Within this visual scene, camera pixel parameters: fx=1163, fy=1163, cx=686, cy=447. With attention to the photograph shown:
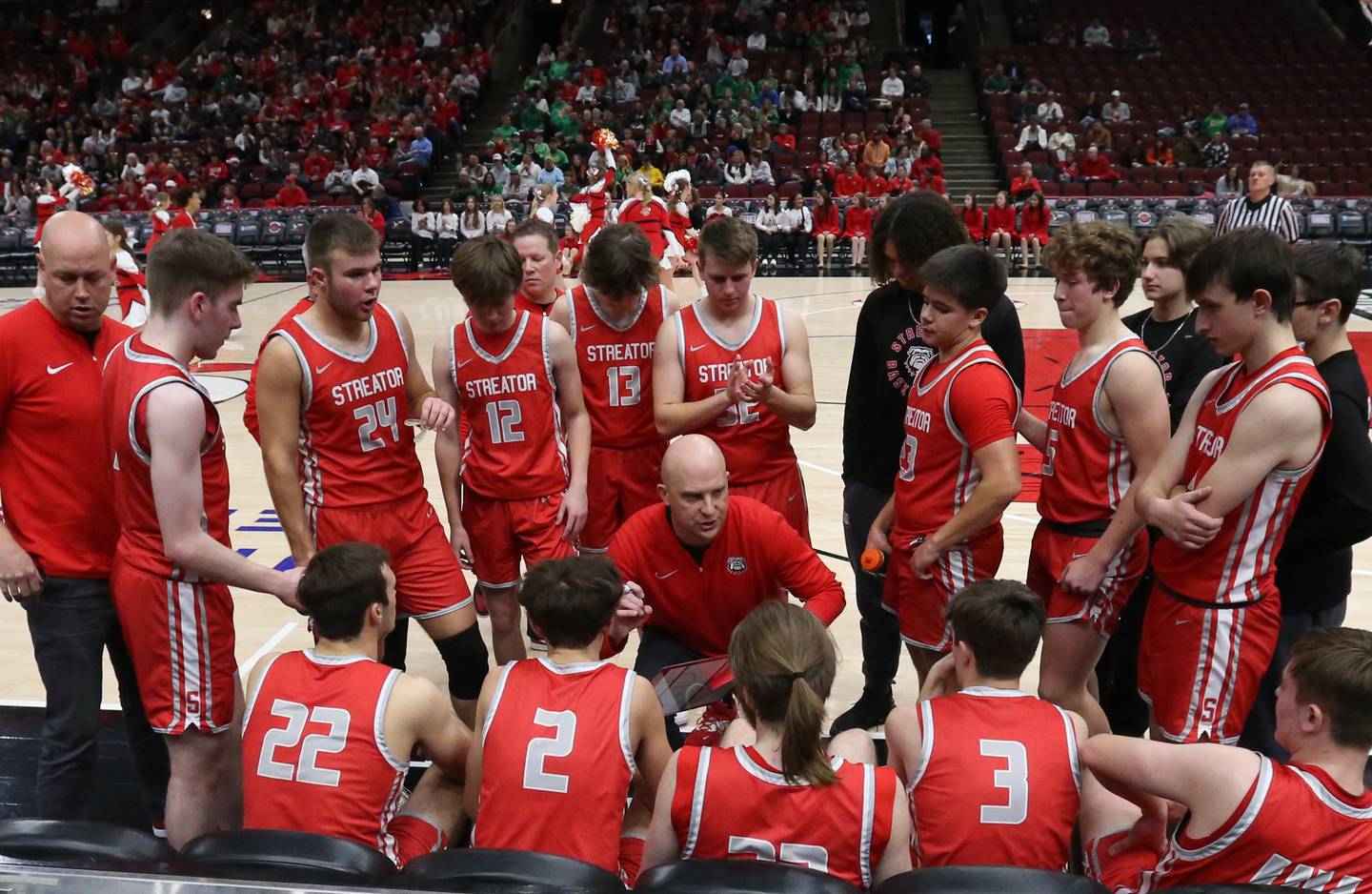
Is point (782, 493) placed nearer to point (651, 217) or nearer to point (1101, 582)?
point (1101, 582)

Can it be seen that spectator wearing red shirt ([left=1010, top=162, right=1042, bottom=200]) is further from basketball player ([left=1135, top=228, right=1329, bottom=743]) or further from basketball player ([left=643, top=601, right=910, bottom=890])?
basketball player ([left=643, top=601, right=910, bottom=890])

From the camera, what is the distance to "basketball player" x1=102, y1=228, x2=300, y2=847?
2768 millimetres

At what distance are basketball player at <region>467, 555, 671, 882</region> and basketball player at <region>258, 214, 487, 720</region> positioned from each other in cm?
97

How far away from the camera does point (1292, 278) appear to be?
2.62m

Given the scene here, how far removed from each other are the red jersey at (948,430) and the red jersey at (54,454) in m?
2.18

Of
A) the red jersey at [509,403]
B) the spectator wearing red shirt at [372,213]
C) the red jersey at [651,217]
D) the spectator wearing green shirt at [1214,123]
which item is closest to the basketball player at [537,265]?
the red jersey at [509,403]

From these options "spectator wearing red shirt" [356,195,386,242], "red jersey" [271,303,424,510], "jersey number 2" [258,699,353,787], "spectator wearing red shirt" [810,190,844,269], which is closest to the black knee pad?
"red jersey" [271,303,424,510]

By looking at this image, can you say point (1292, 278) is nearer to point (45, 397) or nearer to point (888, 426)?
point (888, 426)

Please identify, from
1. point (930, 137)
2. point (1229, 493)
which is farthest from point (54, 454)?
point (930, 137)

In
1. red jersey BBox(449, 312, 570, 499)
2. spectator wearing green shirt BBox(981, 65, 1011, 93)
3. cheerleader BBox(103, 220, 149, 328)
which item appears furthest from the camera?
spectator wearing green shirt BBox(981, 65, 1011, 93)

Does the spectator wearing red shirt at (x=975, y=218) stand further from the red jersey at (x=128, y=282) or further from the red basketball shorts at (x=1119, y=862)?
the red basketball shorts at (x=1119, y=862)

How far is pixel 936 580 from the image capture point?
3.34 meters

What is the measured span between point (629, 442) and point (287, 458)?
1277mm

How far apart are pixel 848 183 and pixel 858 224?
4.25 ft
